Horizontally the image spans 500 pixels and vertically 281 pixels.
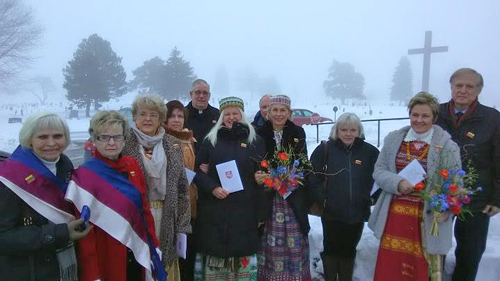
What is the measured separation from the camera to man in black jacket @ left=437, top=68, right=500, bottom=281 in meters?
3.28

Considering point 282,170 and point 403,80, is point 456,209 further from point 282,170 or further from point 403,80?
point 403,80

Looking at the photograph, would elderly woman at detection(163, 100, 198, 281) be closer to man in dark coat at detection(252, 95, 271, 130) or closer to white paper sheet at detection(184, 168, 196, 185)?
white paper sheet at detection(184, 168, 196, 185)

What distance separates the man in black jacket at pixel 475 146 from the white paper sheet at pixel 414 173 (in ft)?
1.94

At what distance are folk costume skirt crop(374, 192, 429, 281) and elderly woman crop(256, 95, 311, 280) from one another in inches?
31.3

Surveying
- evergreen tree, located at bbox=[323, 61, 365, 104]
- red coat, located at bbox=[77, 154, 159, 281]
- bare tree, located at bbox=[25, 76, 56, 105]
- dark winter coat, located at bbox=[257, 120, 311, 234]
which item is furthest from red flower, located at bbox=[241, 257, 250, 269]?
bare tree, located at bbox=[25, 76, 56, 105]

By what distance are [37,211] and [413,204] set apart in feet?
10.2

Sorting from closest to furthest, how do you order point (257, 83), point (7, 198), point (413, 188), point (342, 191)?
1. point (7, 198)
2. point (413, 188)
3. point (342, 191)
4. point (257, 83)

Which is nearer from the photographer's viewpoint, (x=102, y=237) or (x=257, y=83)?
(x=102, y=237)

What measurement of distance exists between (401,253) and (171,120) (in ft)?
8.92

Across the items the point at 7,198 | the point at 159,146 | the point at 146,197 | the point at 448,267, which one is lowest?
the point at 448,267

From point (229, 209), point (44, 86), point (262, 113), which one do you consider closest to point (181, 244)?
point (229, 209)

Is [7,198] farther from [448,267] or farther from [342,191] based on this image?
[448,267]

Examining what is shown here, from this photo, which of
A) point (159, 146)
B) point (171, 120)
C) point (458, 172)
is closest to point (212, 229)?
point (159, 146)

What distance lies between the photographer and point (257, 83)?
100562 mm
